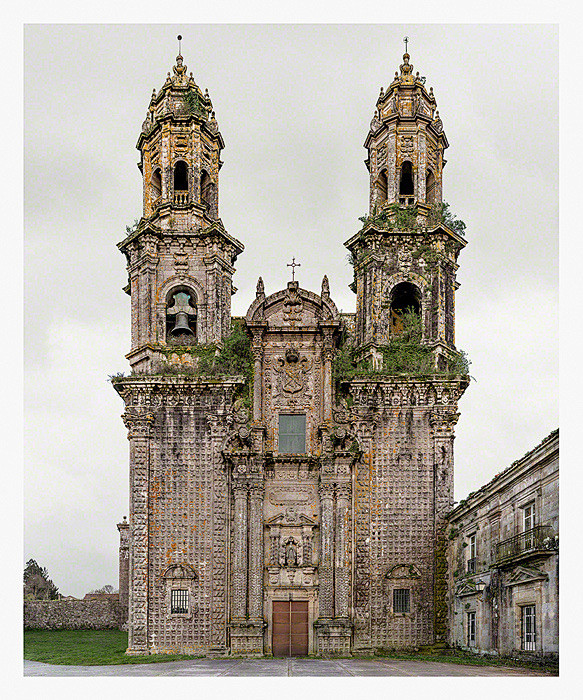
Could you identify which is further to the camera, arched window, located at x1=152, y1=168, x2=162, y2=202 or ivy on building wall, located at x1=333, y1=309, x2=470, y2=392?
arched window, located at x1=152, y1=168, x2=162, y2=202

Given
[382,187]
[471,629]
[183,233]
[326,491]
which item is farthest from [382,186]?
[471,629]

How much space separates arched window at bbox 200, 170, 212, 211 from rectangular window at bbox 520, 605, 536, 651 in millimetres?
22376

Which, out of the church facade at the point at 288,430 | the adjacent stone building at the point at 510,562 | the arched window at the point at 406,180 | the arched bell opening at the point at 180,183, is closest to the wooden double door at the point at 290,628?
the church facade at the point at 288,430

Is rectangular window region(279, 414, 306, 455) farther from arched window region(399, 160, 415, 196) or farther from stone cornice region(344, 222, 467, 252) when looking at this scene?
arched window region(399, 160, 415, 196)

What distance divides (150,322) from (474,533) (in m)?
15.6

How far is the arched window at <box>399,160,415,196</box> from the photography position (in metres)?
42.8

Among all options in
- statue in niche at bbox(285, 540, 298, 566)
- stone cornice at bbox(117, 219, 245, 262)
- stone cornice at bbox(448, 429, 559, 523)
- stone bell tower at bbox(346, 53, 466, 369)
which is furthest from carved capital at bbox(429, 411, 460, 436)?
stone cornice at bbox(117, 219, 245, 262)

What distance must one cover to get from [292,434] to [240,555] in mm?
5269

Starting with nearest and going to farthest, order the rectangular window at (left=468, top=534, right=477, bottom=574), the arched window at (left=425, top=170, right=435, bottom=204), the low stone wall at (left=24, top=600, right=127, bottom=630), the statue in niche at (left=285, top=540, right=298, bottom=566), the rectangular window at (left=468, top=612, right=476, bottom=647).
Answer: the rectangular window at (left=468, top=612, right=476, bottom=647)
the rectangular window at (left=468, top=534, right=477, bottom=574)
the statue in niche at (left=285, top=540, right=298, bottom=566)
the arched window at (left=425, top=170, right=435, bottom=204)
the low stone wall at (left=24, top=600, right=127, bottom=630)

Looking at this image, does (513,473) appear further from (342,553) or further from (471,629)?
(342,553)

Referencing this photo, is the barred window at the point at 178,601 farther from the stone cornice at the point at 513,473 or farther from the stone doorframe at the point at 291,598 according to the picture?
the stone cornice at the point at 513,473

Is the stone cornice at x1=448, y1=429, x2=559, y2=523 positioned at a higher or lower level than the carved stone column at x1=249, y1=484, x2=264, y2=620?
higher

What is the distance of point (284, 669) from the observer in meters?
30.7

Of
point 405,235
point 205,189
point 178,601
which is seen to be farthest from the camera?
point 205,189
